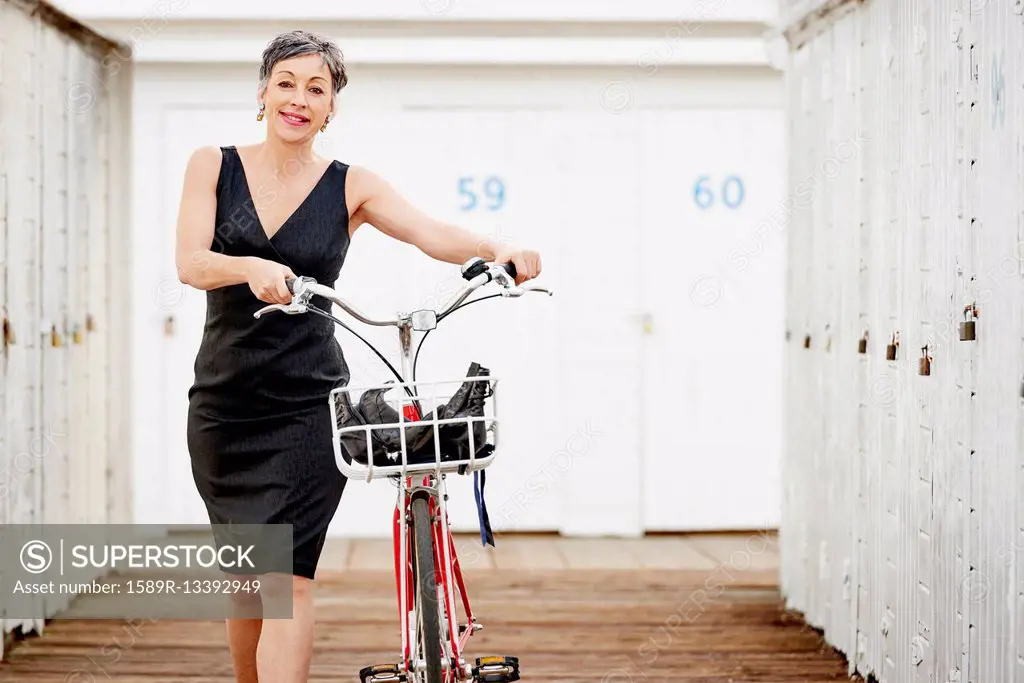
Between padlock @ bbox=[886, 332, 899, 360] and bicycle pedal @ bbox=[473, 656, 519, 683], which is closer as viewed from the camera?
bicycle pedal @ bbox=[473, 656, 519, 683]

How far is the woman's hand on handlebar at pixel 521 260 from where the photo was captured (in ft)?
6.95

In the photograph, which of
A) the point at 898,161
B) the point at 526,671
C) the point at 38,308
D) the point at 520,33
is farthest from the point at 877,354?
the point at 38,308

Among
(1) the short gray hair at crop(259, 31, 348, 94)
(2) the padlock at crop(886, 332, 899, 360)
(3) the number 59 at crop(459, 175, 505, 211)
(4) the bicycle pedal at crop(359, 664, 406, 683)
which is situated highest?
(3) the number 59 at crop(459, 175, 505, 211)

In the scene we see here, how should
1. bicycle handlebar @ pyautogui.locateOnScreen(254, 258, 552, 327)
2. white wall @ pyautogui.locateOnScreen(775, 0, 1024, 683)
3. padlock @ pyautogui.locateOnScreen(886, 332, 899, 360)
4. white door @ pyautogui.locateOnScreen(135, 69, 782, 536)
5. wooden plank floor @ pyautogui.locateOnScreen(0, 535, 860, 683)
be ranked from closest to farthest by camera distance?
bicycle handlebar @ pyautogui.locateOnScreen(254, 258, 552, 327)
white wall @ pyautogui.locateOnScreen(775, 0, 1024, 683)
padlock @ pyautogui.locateOnScreen(886, 332, 899, 360)
wooden plank floor @ pyautogui.locateOnScreen(0, 535, 860, 683)
white door @ pyautogui.locateOnScreen(135, 69, 782, 536)

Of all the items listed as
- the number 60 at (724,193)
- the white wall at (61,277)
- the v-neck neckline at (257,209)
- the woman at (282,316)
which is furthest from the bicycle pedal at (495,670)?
the number 60 at (724,193)

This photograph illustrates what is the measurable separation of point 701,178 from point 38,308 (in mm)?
2926

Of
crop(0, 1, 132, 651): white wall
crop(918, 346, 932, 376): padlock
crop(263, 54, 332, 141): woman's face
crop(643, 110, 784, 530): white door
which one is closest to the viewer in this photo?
crop(263, 54, 332, 141): woman's face

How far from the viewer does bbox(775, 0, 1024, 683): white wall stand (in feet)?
8.21

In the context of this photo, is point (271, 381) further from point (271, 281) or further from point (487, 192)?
point (487, 192)

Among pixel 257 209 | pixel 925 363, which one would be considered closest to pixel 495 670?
pixel 257 209

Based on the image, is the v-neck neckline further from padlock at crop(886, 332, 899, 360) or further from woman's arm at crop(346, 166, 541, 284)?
padlock at crop(886, 332, 899, 360)

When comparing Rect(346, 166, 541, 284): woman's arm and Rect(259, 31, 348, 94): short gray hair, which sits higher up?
Rect(259, 31, 348, 94): short gray hair

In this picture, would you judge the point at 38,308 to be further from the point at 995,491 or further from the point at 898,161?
the point at 995,491

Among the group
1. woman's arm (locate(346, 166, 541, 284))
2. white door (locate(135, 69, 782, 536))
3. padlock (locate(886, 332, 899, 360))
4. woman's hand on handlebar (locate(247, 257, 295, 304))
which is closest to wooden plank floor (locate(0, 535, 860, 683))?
white door (locate(135, 69, 782, 536))
